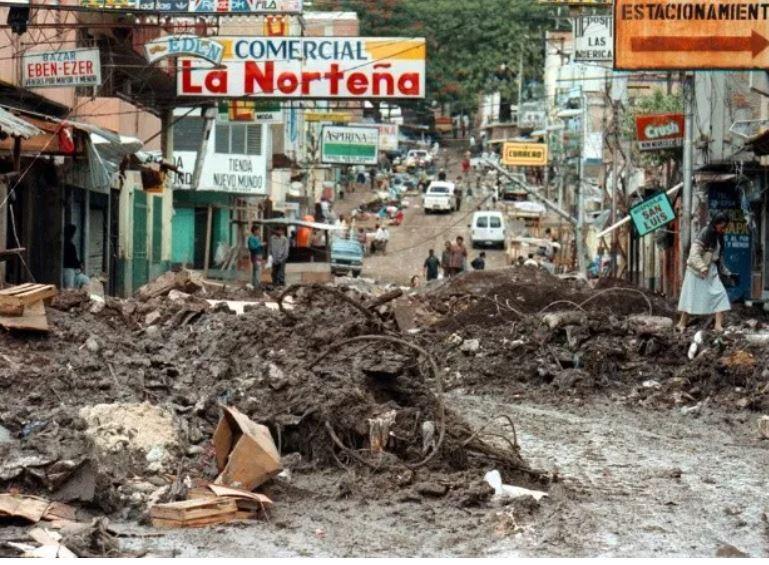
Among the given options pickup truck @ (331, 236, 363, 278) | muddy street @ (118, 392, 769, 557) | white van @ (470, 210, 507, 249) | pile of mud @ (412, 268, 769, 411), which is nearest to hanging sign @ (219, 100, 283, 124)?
pickup truck @ (331, 236, 363, 278)

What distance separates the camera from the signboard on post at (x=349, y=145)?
51719 millimetres

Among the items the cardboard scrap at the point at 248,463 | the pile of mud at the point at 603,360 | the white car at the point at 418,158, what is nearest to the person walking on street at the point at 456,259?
the pile of mud at the point at 603,360

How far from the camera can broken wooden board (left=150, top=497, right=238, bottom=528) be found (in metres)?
8.95

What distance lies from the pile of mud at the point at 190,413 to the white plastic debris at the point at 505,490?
0.52ft

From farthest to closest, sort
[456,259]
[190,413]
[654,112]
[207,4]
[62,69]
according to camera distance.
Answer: [456,259]
[654,112]
[207,4]
[62,69]
[190,413]

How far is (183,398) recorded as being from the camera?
→ 12.4m

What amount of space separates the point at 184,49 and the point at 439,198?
49.0m

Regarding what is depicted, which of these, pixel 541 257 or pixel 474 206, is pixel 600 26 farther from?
pixel 474 206

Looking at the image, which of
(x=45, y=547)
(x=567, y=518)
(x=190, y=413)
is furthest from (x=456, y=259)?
(x=45, y=547)

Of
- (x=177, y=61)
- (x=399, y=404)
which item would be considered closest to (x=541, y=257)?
(x=177, y=61)

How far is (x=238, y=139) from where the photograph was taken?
5388cm

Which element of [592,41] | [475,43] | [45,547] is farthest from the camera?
[475,43]

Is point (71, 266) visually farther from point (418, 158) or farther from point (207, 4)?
point (418, 158)

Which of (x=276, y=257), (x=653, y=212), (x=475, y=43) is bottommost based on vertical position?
(x=276, y=257)
